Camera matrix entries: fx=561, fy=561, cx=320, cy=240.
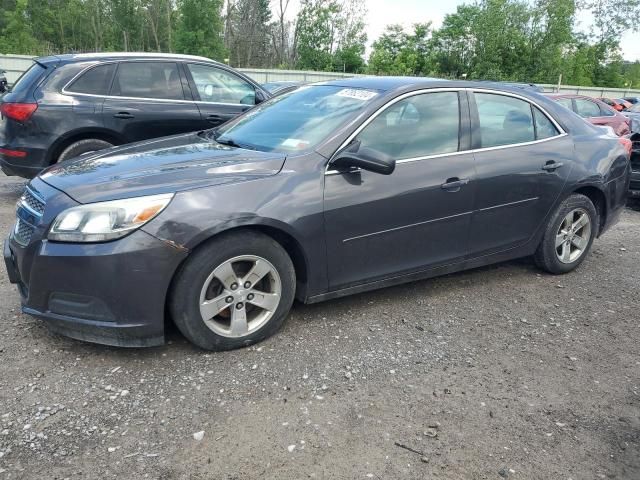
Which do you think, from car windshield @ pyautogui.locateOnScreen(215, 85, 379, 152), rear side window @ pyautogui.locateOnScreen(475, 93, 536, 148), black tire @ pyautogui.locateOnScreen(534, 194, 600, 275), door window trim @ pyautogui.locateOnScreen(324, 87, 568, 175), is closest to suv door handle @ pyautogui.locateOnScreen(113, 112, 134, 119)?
car windshield @ pyautogui.locateOnScreen(215, 85, 379, 152)

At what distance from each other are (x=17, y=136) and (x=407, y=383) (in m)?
5.38

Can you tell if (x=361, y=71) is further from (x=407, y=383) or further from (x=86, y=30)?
(x=407, y=383)

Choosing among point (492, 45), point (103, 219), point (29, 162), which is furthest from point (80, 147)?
point (492, 45)

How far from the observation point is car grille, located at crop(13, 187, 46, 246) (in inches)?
124

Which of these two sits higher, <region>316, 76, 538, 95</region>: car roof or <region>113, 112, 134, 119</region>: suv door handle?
<region>316, 76, 538, 95</region>: car roof

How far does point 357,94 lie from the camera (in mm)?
3975

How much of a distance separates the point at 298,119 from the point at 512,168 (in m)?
1.67

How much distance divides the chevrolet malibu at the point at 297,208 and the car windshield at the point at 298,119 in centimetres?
2

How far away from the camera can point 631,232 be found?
671cm

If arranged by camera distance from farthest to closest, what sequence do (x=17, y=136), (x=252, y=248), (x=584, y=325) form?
(x=17, y=136) → (x=584, y=325) → (x=252, y=248)

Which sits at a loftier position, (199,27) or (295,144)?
(199,27)

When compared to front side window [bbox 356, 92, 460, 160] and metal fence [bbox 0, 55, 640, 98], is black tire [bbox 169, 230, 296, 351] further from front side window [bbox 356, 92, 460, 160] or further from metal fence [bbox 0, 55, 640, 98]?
metal fence [bbox 0, 55, 640, 98]

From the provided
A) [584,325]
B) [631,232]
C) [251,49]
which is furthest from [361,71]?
[584,325]

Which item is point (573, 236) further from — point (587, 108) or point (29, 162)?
point (587, 108)
